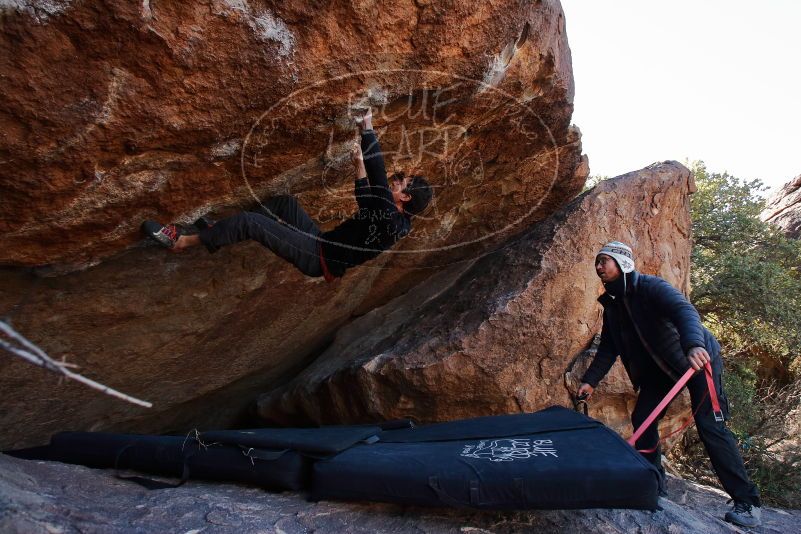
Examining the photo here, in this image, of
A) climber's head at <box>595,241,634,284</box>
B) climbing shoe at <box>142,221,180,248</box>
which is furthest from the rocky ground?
climber's head at <box>595,241,634,284</box>

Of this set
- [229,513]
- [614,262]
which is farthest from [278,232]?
[614,262]

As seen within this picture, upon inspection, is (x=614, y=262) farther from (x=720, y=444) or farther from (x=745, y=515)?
(x=745, y=515)

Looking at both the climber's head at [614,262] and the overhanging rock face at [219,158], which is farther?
the climber's head at [614,262]

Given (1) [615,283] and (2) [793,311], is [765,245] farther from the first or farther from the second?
(1) [615,283]

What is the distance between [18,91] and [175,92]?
31.2 inches

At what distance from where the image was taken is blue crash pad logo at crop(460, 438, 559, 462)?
299 centimetres

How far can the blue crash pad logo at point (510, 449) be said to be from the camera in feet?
9.80

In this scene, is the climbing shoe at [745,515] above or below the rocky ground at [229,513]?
below

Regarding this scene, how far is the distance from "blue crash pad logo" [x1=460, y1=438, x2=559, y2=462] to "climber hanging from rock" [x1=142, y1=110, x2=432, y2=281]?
180 centimetres

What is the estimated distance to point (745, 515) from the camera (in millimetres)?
3830

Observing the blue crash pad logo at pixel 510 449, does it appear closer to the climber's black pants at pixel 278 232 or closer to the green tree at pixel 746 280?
the climber's black pants at pixel 278 232

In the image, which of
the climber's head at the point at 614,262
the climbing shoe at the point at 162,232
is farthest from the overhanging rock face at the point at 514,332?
the climbing shoe at the point at 162,232

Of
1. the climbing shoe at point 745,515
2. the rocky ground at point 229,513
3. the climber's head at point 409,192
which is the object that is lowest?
the climbing shoe at point 745,515

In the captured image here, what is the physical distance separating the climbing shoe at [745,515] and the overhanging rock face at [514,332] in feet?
5.08
